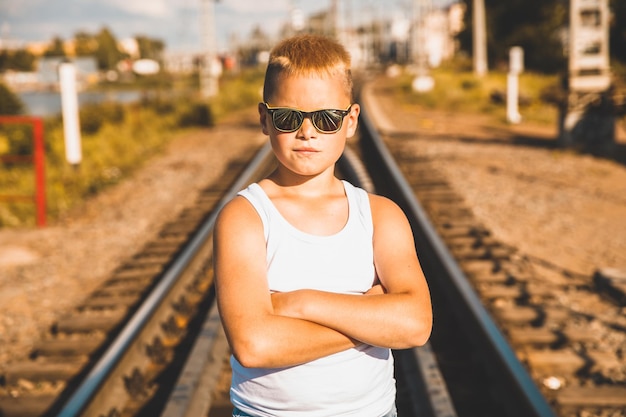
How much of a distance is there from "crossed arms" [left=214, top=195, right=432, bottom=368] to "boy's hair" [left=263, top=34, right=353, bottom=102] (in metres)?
0.32

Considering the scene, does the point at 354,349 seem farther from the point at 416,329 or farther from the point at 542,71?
the point at 542,71

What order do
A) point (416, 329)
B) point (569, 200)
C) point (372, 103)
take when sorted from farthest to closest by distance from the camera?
point (372, 103)
point (569, 200)
point (416, 329)

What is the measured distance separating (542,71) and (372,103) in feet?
90.0

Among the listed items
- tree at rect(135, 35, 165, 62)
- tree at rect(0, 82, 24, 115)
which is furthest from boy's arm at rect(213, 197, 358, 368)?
tree at rect(135, 35, 165, 62)

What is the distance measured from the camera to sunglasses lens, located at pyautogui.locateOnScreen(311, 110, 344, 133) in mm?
1773

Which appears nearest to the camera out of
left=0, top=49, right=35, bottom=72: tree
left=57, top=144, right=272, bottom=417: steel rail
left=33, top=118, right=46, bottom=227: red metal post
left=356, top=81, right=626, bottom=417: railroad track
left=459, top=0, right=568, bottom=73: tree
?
left=57, top=144, right=272, bottom=417: steel rail

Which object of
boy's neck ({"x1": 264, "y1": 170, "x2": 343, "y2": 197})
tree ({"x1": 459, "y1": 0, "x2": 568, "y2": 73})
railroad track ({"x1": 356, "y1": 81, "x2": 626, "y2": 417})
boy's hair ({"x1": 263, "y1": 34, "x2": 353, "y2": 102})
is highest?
tree ({"x1": 459, "y1": 0, "x2": 568, "y2": 73})

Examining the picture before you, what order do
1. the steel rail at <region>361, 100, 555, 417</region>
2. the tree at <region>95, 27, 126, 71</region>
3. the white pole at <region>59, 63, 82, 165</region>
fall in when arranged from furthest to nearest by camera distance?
the tree at <region>95, 27, 126, 71</region> < the white pole at <region>59, 63, 82, 165</region> < the steel rail at <region>361, 100, 555, 417</region>

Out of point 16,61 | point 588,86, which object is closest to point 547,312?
point 588,86

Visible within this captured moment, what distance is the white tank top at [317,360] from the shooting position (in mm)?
1741

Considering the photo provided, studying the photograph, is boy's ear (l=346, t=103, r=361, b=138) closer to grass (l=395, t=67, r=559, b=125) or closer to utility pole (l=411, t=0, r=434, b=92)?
grass (l=395, t=67, r=559, b=125)

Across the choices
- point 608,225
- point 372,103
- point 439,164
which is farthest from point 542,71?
point 608,225

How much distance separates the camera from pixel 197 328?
5133 mm

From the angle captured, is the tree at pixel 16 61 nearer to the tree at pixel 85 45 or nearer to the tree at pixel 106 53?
the tree at pixel 106 53
